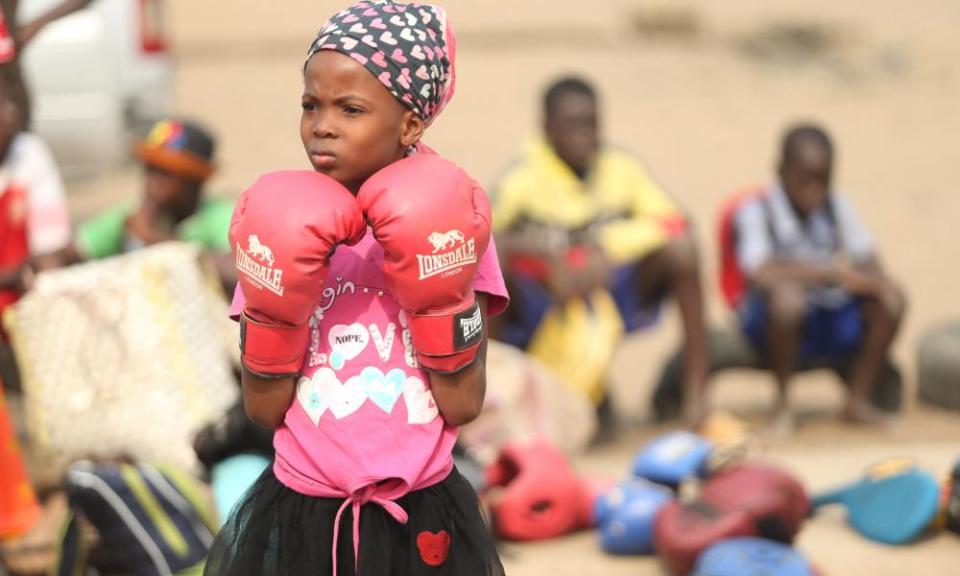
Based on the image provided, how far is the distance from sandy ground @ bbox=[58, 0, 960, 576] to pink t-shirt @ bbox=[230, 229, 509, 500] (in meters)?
2.86

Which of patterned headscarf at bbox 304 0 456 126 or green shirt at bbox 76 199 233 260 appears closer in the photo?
patterned headscarf at bbox 304 0 456 126

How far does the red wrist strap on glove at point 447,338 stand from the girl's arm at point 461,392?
3 cm

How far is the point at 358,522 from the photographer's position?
276 centimetres

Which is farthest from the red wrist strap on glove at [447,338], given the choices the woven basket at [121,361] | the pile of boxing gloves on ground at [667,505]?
the woven basket at [121,361]

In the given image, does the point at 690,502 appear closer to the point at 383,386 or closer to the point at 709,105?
the point at 383,386

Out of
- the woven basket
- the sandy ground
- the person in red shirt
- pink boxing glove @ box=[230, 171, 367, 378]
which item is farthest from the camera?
the sandy ground

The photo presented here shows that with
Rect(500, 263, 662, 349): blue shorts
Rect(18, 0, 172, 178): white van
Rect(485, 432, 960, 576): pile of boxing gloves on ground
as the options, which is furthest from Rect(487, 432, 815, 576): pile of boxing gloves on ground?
Rect(18, 0, 172, 178): white van

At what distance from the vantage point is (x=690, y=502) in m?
4.47

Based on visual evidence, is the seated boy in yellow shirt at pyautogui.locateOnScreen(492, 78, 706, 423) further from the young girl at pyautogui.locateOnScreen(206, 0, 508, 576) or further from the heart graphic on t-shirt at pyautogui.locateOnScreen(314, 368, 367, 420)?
the heart graphic on t-shirt at pyautogui.locateOnScreen(314, 368, 367, 420)

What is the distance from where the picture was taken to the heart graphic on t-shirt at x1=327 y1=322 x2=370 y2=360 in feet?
9.09

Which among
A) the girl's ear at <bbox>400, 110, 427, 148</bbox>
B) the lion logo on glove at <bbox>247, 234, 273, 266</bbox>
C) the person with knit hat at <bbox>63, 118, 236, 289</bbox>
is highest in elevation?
the girl's ear at <bbox>400, 110, 427, 148</bbox>

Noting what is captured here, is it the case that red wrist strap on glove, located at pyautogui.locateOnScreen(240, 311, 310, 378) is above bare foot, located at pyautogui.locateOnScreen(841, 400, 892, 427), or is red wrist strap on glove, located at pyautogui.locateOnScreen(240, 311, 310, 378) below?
above

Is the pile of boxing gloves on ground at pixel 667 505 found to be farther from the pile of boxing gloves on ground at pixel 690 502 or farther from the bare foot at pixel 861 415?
the bare foot at pixel 861 415

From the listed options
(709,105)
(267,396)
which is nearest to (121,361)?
(267,396)
